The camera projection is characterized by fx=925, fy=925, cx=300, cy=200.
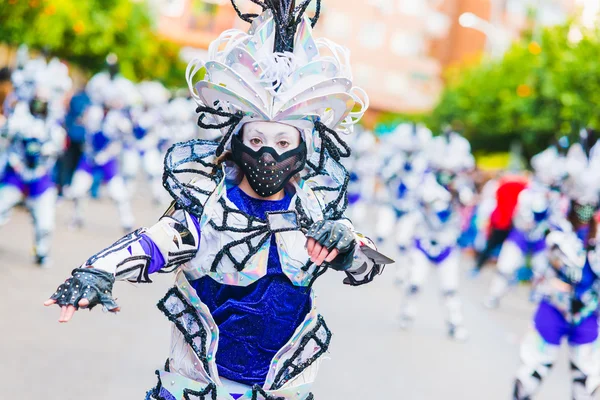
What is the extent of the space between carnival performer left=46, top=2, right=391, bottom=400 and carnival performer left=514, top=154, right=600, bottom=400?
2911mm

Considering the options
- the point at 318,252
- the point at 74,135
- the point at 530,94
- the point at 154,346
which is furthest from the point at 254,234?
the point at 530,94

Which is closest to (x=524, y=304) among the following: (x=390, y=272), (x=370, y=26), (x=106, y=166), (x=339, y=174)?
(x=390, y=272)

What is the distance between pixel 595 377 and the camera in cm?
613

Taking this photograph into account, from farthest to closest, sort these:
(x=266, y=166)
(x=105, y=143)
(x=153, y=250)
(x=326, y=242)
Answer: (x=105, y=143), (x=266, y=166), (x=153, y=250), (x=326, y=242)

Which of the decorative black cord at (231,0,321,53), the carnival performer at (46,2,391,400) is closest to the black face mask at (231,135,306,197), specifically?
the carnival performer at (46,2,391,400)

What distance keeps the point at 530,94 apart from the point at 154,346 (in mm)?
20340

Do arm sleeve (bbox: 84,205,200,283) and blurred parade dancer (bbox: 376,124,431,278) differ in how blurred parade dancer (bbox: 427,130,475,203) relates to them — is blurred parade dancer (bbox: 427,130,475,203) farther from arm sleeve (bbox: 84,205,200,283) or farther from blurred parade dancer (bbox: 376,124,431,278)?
arm sleeve (bbox: 84,205,200,283)

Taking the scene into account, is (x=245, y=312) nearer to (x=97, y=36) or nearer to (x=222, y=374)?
(x=222, y=374)

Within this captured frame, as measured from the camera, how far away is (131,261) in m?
3.17

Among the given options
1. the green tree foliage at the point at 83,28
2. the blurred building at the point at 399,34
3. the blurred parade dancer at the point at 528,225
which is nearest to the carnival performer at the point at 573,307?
the blurred parade dancer at the point at 528,225

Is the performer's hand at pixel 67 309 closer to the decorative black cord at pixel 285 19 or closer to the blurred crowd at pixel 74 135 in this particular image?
the decorative black cord at pixel 285 19

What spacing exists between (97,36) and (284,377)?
65.5 ft

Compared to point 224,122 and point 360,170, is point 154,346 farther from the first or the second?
point 360,170

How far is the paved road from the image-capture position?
6.41 m
